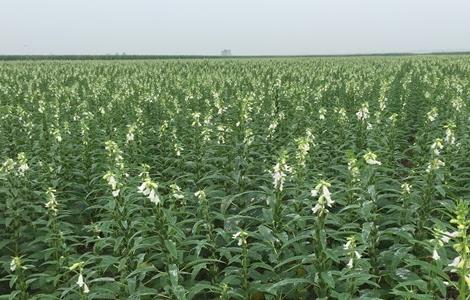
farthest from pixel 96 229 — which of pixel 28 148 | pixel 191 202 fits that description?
pixel 28 148

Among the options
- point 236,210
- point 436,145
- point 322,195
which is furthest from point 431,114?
point 322,195

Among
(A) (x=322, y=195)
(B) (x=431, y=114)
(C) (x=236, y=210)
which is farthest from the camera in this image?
(B) (x=431, y=114)

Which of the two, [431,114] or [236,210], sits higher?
[431,114]

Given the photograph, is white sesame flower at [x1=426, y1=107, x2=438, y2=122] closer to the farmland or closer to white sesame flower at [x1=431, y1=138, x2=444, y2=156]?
the farmland

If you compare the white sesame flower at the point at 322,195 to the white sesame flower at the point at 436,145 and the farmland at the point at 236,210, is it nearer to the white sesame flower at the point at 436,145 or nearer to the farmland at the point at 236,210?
the farmland at the point at 236,210

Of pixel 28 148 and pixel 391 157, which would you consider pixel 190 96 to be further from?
pixel 391 157

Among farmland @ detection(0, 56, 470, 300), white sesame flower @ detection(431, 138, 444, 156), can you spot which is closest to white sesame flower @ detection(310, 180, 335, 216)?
farmland @ detection(0, 56, 470, 300)

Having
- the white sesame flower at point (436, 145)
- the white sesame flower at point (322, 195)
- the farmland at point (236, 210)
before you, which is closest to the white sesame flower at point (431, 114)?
the farmland at point (236, 210)

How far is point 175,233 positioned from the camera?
4.56 metres

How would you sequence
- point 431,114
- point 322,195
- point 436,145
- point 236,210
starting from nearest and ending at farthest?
point 322,195, point 436,145, point 236,210, point 431,114

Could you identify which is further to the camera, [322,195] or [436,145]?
[436,145]

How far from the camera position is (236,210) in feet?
20.2

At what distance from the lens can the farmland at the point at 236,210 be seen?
398 cm

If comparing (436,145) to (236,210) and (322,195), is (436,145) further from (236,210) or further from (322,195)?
(236,210)
